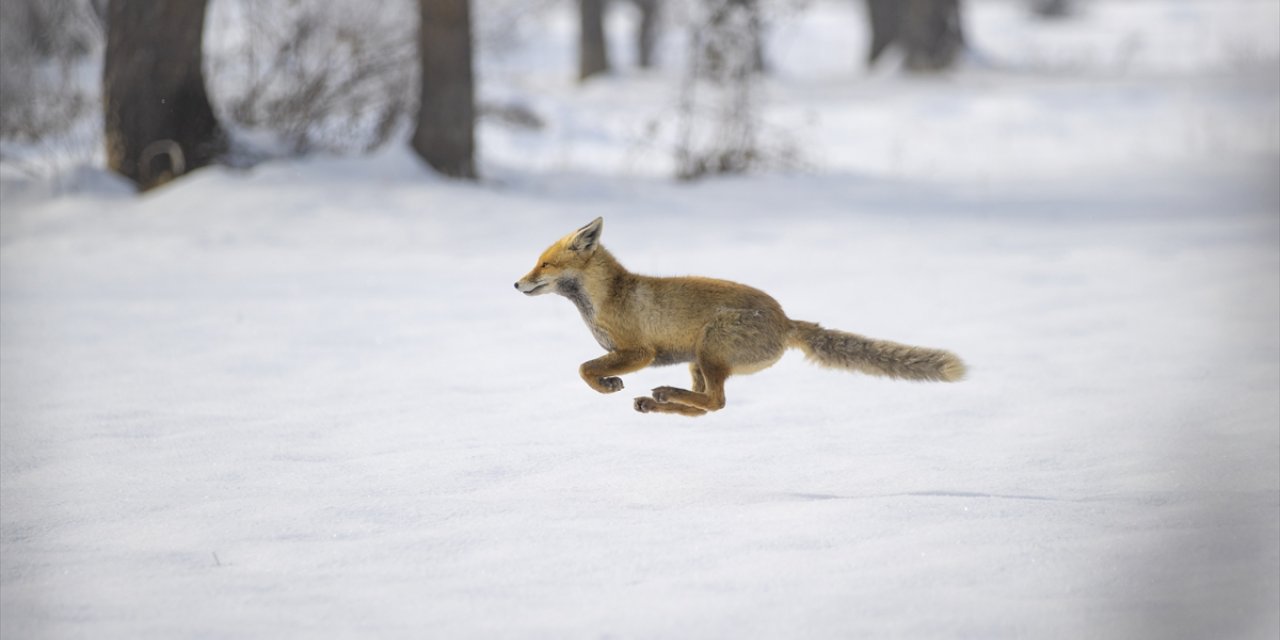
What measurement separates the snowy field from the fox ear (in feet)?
2.86

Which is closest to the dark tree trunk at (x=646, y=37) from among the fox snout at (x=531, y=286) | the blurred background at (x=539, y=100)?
the blurred background at (x=539, y=100)

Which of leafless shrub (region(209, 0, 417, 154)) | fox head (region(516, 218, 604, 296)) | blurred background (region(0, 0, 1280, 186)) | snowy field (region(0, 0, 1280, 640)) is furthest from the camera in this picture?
leafless shrub (region(209, 0, 417, 154))

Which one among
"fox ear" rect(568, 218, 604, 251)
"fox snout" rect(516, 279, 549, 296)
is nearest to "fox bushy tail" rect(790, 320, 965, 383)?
"fox ear" rect(568, 218, 604, 251)

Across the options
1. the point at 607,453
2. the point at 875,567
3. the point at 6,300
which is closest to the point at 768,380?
the point at 607,453

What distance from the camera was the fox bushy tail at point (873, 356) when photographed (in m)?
3.82

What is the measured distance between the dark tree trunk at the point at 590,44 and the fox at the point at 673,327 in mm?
23028

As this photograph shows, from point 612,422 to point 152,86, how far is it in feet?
24.1

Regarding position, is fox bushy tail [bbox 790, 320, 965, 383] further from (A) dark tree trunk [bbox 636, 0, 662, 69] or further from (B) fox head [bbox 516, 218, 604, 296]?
(A) dark tree trunk [bbox 636, 0, 662, 69]

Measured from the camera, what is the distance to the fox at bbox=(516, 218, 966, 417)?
370cm

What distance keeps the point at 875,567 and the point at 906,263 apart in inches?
235

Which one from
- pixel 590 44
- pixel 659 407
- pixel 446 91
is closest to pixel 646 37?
pixel 590 44

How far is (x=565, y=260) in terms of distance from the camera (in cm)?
369

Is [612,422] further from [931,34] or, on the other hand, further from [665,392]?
[931,34]

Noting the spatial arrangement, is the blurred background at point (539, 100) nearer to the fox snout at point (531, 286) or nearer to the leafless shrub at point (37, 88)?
the leafless shrub at point (37, 88)
